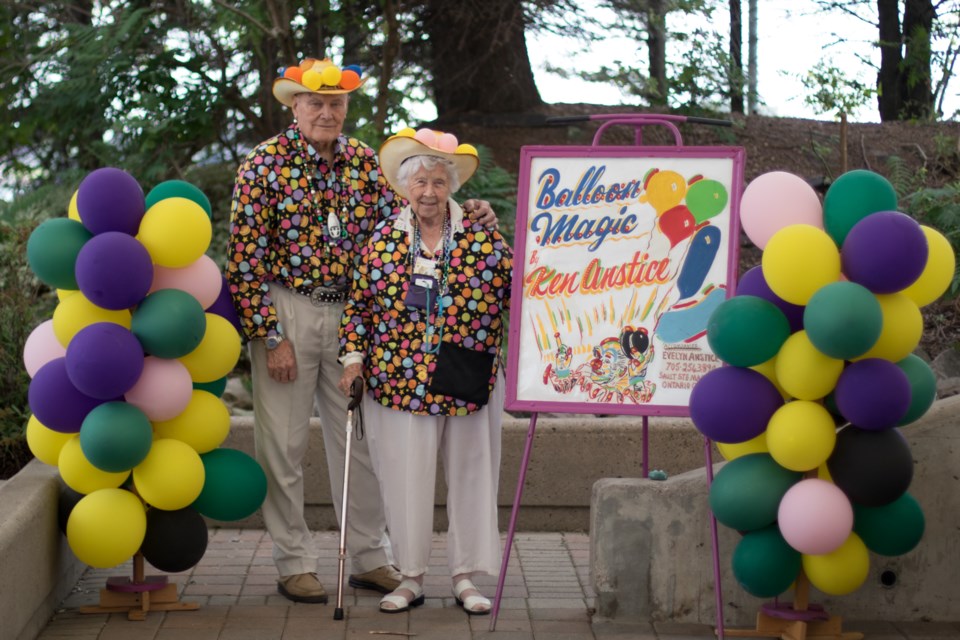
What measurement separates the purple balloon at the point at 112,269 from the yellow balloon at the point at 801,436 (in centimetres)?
243

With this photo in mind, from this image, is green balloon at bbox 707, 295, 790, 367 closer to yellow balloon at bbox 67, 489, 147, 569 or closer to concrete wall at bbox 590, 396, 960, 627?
concrete wall at bbox 590, 396, 960, 627

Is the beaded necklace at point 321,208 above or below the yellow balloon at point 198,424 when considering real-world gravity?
above

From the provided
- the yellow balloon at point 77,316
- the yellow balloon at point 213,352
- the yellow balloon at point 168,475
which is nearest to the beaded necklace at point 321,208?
the yellow balloon at point 213,352

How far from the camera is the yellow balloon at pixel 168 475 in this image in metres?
5.25

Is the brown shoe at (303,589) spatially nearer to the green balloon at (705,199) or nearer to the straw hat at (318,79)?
the straw hat at (318,79)

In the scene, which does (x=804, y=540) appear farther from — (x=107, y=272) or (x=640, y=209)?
(x=107, y=272)

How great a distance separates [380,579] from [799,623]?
186 cm

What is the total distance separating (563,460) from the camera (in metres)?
6.98

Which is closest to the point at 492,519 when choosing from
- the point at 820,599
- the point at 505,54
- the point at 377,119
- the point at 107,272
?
the point at 820,599

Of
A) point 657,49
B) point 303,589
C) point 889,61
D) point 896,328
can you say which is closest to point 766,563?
point 896,328

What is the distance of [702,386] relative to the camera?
4.94m

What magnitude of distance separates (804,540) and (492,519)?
4.67 ft

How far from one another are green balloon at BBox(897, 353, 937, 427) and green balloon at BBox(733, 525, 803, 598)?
62cm

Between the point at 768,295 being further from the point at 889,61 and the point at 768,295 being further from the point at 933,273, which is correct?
the point at 889,61
